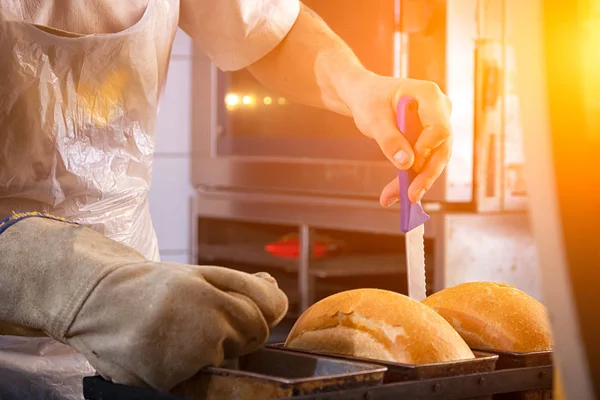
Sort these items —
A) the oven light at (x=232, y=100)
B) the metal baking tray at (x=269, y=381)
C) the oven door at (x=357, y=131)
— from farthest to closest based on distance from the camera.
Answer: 1. the oven light at (x=232, y=100)
2. the oven door at (x=357, y=131)
3. the metal baking tray at (x=269, y=381)

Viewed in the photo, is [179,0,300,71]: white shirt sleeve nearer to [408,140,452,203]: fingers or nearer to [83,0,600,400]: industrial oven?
[408,140,452,203]: fingers

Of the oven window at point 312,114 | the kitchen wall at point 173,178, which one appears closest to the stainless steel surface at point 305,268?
the oven window at point 312,114

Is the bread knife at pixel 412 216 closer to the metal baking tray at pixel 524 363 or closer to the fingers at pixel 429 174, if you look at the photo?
the fingers at pixel 429 174

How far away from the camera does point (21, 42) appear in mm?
1217

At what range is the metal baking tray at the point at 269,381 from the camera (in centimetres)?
71

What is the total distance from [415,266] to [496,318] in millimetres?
192

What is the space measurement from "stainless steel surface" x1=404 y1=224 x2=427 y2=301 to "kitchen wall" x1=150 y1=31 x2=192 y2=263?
2407 millimetres

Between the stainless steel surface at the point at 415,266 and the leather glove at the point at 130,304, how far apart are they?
346 mm

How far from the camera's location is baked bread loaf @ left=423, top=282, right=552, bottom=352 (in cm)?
97

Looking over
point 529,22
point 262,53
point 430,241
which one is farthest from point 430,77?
point 529,22

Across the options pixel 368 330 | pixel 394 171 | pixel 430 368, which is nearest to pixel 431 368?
pixel 430 368

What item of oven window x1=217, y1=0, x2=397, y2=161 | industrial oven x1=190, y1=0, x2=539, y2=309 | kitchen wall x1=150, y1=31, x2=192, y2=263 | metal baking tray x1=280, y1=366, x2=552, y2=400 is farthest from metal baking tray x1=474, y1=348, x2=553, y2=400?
kitchen wall x1=150, y1=31, x2=192, y2=263

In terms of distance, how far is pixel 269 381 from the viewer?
2.34 feet

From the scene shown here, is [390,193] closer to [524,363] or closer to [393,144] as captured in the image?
[393,144]
